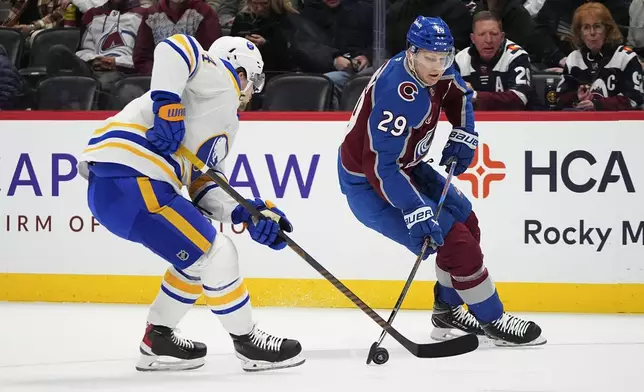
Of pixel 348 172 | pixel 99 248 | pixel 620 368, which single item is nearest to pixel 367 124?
pixel 348 172

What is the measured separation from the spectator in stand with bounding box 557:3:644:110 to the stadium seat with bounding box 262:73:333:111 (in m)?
1.13

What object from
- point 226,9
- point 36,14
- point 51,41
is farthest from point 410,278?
point 36,14

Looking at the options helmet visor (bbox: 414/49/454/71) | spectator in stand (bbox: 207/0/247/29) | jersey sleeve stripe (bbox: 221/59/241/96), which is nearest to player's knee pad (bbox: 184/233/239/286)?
jersey sleeve stripe (bbox: 221/59/241/96)

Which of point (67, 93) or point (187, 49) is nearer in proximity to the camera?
point (187, 49)

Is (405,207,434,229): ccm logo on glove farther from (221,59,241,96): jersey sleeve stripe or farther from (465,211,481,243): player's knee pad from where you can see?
(221,59,241,96): jersey sleeve stripe

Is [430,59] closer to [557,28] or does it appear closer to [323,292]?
[323,292]

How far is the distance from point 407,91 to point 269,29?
6.72 feet

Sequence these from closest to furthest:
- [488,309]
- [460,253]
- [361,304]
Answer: [361,304]
[460,253]
[488,309]

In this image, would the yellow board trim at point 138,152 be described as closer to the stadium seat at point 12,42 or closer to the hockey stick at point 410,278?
the hockey stick at point 410,278

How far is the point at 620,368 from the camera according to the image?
12.4ft

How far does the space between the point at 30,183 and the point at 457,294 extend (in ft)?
7.39

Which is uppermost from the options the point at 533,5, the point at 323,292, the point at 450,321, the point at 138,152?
the point at 533,5

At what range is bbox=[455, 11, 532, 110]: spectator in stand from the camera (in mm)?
5219

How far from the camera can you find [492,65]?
17.5 ft
